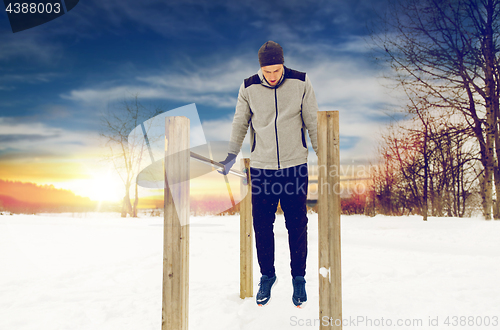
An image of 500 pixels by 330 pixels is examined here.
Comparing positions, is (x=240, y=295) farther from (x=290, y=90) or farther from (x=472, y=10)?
(x=472, y=10)

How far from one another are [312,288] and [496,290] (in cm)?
161

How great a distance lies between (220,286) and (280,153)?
158cm

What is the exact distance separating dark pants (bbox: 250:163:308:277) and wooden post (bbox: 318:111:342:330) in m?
0.36

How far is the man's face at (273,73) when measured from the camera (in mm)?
1819

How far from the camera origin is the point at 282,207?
1894 millimetres

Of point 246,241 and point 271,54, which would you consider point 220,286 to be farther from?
point 271,54

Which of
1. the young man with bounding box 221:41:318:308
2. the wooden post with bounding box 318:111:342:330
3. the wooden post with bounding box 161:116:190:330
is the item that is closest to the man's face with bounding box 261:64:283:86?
the young man with bounding box 221:41:318:308

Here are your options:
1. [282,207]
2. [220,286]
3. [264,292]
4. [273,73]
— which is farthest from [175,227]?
[220,286]

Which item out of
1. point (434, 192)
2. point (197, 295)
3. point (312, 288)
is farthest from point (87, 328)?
point (434, 192)

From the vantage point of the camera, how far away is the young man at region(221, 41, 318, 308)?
Answer: 183cm

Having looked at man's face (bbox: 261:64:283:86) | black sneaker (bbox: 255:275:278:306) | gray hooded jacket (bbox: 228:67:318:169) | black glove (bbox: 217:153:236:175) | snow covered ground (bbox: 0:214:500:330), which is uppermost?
man's face (bbox: 261:64:283:86)

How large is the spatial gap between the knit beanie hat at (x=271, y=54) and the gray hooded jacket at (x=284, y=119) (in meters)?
0.11

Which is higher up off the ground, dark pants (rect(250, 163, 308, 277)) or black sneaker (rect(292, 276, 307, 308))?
dark pants (rect(250, 163, 308, 277))

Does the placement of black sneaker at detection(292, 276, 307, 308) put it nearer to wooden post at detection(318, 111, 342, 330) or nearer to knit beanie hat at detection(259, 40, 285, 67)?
wooden post at detection(318, 111, 342, 330)
